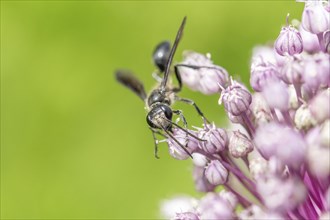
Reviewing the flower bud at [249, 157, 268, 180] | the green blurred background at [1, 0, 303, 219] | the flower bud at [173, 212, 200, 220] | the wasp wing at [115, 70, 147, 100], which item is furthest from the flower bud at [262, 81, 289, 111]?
the green blurred background at [1, 0, 303, 219]

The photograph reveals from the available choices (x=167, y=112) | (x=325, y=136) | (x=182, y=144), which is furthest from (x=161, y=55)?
(x=325, y=136)

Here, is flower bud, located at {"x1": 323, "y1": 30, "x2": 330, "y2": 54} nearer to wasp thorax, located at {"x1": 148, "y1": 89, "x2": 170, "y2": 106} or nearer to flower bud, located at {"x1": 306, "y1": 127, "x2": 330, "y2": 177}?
flower bud, located at {"x1": 306, "y1": 127, "x2": 330, "y2": 177}

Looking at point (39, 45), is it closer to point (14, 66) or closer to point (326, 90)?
point (14, 66)

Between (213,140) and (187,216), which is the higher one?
(213,140)

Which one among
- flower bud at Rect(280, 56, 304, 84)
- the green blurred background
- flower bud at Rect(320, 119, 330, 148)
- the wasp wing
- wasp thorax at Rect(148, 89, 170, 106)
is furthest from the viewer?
the green blurred background

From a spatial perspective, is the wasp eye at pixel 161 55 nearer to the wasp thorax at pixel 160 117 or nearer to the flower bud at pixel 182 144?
the wasp thorax at pixel 160 117

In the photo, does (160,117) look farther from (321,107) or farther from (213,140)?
(321,107)

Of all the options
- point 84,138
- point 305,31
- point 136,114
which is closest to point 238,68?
point 136,114
